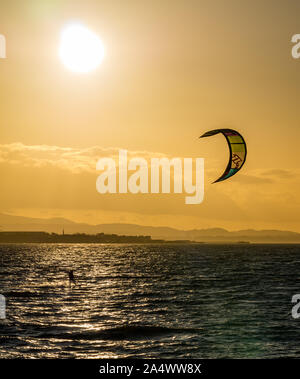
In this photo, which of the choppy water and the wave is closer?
the choppy water

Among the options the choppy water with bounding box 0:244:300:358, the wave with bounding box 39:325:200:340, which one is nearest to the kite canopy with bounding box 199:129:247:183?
the choppy water with bounding box 0:244:300:358

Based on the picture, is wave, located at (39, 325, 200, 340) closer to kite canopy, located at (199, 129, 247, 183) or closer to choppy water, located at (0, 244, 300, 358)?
choppy water, located at (0, 244, 300, 358)

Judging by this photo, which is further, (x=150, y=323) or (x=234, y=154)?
(x=150, y=323)

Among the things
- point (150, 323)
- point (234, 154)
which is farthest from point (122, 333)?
point (234, 154)

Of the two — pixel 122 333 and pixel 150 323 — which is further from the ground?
pixel 122 333

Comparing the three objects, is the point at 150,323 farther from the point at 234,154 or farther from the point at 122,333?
the point at 234,154

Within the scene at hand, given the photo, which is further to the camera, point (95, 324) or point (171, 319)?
point (171, 319)

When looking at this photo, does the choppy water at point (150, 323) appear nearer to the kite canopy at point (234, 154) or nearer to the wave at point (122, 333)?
the wave at point (122, 333)

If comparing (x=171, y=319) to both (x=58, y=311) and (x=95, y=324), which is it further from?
(x=58, y=311)
